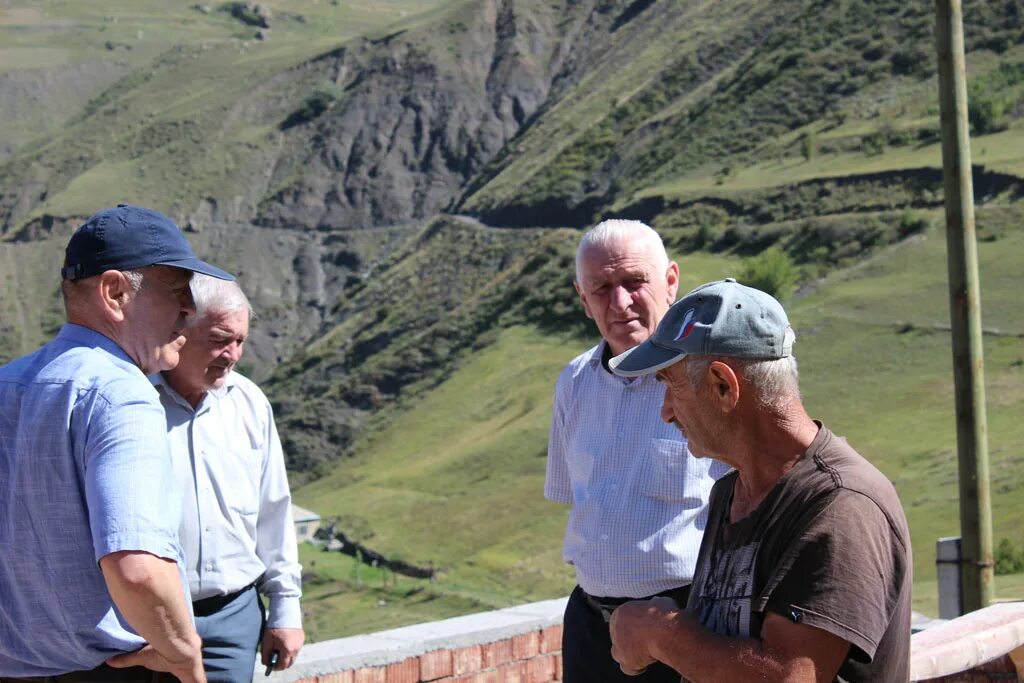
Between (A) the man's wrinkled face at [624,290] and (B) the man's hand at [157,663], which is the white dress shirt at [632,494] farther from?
(B) the man's hand at [157,663]

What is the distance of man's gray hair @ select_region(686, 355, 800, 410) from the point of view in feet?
7.64

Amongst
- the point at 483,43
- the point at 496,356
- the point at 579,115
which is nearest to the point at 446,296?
the point at 496,356

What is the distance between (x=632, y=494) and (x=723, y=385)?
1057 mm

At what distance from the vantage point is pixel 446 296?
5631 cm

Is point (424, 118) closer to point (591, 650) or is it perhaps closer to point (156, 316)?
point (591, 650)

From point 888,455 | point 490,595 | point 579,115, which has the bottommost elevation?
point 490,595

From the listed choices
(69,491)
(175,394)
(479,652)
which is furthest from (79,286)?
(479,652)

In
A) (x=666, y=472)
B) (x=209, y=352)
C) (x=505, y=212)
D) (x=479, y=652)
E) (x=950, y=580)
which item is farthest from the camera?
(x=505, y=212)

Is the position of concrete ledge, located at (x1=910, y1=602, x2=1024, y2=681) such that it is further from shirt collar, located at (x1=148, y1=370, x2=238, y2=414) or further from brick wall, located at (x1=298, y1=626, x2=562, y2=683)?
brick wall, located at (x1=298, y1=626, x2=562, y2=683)

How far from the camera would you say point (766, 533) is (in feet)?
7.49

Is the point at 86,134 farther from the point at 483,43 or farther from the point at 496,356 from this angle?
the point at 496,356

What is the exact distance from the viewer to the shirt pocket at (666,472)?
10.9ft

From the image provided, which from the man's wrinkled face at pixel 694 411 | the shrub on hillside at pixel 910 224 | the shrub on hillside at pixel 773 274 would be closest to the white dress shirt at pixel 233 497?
the man's wrinkled face at pixel 694 411

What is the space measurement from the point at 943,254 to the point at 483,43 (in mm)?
54608
